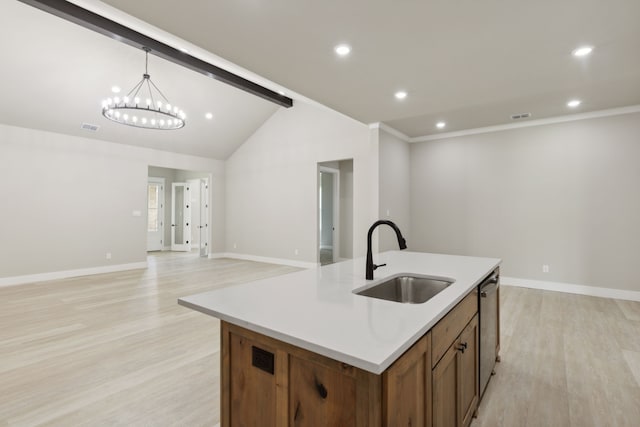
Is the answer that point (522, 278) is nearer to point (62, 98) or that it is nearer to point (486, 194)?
point (486, 194)

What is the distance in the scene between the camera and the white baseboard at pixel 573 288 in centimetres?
441

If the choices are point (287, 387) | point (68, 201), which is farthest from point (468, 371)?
point (68, 201)

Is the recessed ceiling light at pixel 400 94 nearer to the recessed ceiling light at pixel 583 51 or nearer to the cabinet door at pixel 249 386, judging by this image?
the recessed ceiling light at pixel 583 51

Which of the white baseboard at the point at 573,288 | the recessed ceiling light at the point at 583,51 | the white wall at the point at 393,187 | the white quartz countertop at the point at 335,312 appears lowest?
the white baseboard at the point at 573,288

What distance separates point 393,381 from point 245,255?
7369 mm

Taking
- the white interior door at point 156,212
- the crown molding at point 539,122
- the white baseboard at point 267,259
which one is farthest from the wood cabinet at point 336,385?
the white interior door at point 156,212

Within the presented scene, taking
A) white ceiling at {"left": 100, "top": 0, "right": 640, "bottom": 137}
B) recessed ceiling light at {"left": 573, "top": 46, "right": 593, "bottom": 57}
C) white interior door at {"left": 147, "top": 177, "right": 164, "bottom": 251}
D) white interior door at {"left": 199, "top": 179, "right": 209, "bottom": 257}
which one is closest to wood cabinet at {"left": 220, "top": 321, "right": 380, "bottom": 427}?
white ceiling at {"left": 100, "top": 0, "right": 640, "bottom": 137}

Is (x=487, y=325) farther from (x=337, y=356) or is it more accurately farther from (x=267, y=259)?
(x=267, y=259)

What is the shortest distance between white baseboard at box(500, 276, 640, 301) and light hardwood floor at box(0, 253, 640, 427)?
26 centimetres

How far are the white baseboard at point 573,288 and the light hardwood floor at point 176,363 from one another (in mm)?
260

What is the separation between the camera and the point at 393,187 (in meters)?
5.70

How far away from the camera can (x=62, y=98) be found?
5.02m

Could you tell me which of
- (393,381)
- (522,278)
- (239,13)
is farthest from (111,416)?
(522,278)

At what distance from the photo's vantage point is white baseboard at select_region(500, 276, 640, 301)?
173 inches
